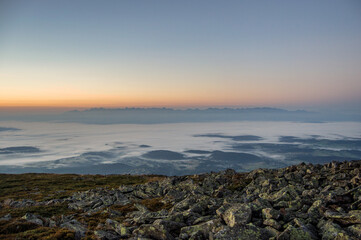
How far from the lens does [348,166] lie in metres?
44.3

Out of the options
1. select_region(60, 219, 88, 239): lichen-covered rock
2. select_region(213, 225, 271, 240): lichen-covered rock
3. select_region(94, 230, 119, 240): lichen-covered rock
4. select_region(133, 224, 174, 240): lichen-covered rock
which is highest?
select_region(213, 225, 271, 240): lichen-covered rock

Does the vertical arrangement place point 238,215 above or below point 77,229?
above

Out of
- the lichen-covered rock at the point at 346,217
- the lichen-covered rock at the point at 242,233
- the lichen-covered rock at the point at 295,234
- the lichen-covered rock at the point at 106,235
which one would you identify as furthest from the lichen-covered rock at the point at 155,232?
the lichen-covered rock at the point at 346,217

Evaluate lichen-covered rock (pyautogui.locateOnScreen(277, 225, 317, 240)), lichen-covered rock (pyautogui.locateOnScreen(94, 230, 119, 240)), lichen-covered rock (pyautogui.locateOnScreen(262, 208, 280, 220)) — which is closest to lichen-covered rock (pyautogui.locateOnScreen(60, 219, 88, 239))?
lichen-covered rock (pyautogui.locateOnScreen(94, 230, 119, 240))

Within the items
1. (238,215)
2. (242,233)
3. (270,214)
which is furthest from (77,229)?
(270,214)

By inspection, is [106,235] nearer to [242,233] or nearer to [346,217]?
[242,233]

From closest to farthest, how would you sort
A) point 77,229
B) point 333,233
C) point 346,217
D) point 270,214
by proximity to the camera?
1. point 333,233
2. point 346,217
3. point 270,214
4. point 77,229

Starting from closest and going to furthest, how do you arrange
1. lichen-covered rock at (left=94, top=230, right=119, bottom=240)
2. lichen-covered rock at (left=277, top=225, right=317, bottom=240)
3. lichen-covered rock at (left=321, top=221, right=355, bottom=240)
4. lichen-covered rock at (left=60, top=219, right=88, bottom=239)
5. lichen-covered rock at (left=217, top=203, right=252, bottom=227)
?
lichen-covered rock at (left=321, top=221, right=355, bottom=240), lichen-covered rock at (left=277, top=225, right=317, bottom=240), lichen-covered rock at (left=217, top=203, right=252, bottom=227), lichen-covered rock at (left=94, top=230, right=119, bottom=240), lichen-covered rock at (left=60, top=219, right=88, bottom=239)

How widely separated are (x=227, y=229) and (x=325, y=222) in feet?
21.3

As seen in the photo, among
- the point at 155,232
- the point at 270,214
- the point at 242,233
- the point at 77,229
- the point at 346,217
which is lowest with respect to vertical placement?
the point at 77,229

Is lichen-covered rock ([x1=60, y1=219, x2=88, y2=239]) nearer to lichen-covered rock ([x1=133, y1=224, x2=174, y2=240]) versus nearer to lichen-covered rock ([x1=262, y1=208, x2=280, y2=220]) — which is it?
lichen-covered rock ([x1=133, y1=224, x2=174, y2=240])

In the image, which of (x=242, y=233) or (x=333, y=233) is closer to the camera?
(x=333, y=233)

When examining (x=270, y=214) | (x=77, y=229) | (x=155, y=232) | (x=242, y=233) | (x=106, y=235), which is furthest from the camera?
(x=77, y=229)

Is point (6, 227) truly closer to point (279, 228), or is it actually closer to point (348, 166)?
point (279, 228)
